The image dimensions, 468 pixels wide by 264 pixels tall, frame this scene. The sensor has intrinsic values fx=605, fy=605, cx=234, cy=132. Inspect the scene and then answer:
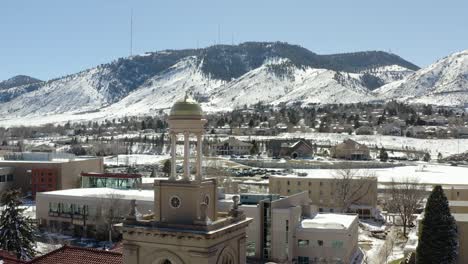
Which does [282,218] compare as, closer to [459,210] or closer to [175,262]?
[459,210]

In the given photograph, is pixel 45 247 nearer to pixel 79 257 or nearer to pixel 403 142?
pixel 79 257

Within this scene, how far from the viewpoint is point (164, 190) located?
13625 mm

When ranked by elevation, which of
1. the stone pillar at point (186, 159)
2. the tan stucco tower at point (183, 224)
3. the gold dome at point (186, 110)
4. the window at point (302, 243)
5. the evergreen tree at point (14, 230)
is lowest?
the window at point (302, 243)

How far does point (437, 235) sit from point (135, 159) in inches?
4600

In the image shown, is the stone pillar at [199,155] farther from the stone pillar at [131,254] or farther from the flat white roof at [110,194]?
the flat white roof at [110,194]

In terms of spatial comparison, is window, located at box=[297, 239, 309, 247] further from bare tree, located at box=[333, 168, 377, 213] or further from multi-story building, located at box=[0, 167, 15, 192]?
multi-story building, located at box=[0, 167, 15, 192]

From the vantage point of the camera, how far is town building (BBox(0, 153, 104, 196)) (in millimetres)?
77562

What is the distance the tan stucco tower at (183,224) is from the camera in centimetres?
1327

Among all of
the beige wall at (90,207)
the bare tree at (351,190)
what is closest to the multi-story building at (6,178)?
the beige wall at (90,207)

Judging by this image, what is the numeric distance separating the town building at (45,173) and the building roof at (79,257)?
6052cm

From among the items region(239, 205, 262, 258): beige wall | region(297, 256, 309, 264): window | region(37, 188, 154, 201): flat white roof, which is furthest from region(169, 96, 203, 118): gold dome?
region(37, 188, 154, 201): flat white roof

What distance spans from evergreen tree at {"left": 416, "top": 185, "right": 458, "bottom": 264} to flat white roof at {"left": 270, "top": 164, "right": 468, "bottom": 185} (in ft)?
178

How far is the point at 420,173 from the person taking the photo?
103750 millimetres

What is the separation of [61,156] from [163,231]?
3260 inches
